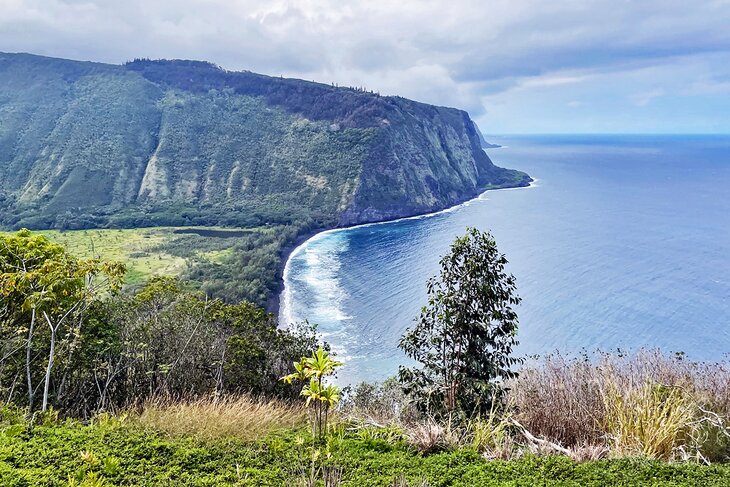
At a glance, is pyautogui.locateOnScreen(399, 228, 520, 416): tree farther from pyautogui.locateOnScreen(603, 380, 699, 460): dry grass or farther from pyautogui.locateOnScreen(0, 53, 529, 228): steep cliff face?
pyautogui.locateOnScreen(0, 53, 529, 228): steep cliff face

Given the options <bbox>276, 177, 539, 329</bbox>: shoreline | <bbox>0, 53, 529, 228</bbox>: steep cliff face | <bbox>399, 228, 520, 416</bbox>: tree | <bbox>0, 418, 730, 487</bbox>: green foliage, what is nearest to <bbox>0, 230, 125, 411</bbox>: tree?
<bbox>0, 418, 730, 487</bbox>: green foliage

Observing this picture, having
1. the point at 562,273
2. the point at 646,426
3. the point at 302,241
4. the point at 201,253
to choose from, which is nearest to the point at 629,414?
the point at 646,426

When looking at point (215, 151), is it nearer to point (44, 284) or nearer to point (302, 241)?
point (302, 241)

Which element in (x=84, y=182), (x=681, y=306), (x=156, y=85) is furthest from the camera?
(x=156, y=85)

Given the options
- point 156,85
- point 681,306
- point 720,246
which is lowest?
point 681,306

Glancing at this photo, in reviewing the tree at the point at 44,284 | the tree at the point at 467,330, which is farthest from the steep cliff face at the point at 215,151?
the tree at the point at 467,330

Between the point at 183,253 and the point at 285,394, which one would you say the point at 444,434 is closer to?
the point at 285,394

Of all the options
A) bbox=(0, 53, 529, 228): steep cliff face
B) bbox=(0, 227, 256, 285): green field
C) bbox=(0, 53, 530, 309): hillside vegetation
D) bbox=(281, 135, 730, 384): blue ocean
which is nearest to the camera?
bbox=(281, 135, 730, 384): blue ocean

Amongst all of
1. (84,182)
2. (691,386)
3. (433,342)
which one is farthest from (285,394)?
(84,182)
